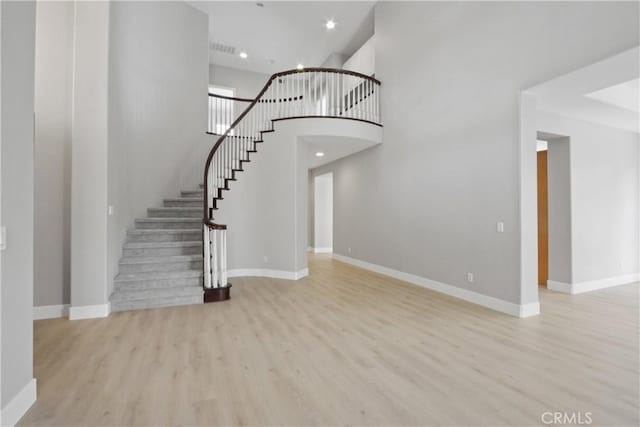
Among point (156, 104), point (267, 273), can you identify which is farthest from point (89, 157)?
point (267, 273)

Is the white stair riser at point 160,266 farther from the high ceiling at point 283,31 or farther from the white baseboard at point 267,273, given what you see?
the high ceiling at point 283,31

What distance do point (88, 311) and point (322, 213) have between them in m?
7.56

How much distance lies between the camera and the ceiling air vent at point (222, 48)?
842cm

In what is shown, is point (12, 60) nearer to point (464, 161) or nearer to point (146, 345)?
point (146, 345)

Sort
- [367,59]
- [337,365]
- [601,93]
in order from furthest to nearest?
[367,59]
[601,93]
[337,365]

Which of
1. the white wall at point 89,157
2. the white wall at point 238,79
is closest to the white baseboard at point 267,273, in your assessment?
the white wall at point 89,157

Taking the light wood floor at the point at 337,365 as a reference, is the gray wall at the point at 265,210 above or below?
above

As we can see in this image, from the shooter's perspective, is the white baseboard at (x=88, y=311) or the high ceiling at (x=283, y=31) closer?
the white baseboard at (x=88, y=311)

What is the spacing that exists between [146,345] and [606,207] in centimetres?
705

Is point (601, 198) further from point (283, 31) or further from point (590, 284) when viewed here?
point (283, 31)

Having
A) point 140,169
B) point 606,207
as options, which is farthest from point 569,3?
point 140,169

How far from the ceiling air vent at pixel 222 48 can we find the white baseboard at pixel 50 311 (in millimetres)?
7131

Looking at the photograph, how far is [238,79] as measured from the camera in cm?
972

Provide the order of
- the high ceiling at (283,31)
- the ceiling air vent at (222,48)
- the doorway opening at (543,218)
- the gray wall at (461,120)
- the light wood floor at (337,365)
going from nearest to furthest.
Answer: the light wood floor at (337,365) < the gray wall at (461,120) < the doorway opening at (543,218) < the high ceiling at (283,31) < the ceiling air vent at (222,48)
